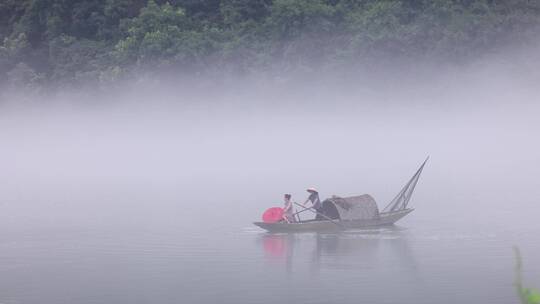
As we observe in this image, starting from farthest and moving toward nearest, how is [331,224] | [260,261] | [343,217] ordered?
1. [343,217]
2. [331,224]
3. [260,261]

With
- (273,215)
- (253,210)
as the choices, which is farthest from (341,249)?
(253,210)


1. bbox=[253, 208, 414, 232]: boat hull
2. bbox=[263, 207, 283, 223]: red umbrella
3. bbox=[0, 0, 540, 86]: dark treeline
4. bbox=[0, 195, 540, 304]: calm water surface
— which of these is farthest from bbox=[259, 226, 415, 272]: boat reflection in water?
bbox=[0, 0, 540, 86]: dark treeline

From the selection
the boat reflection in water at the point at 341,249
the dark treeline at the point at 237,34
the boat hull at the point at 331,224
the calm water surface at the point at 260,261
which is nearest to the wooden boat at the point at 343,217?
the boat hull at the point at 331,224

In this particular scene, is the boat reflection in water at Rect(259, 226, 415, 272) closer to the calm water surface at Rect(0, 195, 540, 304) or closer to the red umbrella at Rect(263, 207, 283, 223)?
the calm water surface at Rect(0, 195, 540, 304)

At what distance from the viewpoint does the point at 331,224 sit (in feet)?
85.7

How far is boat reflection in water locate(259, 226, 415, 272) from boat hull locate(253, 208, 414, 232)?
0.55ft

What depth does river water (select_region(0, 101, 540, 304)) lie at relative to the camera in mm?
20031

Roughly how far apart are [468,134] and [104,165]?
20485 millimetres

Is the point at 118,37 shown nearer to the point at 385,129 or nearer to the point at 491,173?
the point at 385,129

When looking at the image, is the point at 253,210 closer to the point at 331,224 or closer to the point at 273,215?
the point at 273,215

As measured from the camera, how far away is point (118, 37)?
60.8m

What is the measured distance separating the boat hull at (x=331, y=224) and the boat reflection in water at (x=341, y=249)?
17cm

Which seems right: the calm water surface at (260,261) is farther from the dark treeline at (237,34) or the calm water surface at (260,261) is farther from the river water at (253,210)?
the dark treeline at (237,34)

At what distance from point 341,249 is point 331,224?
6.53 ft
